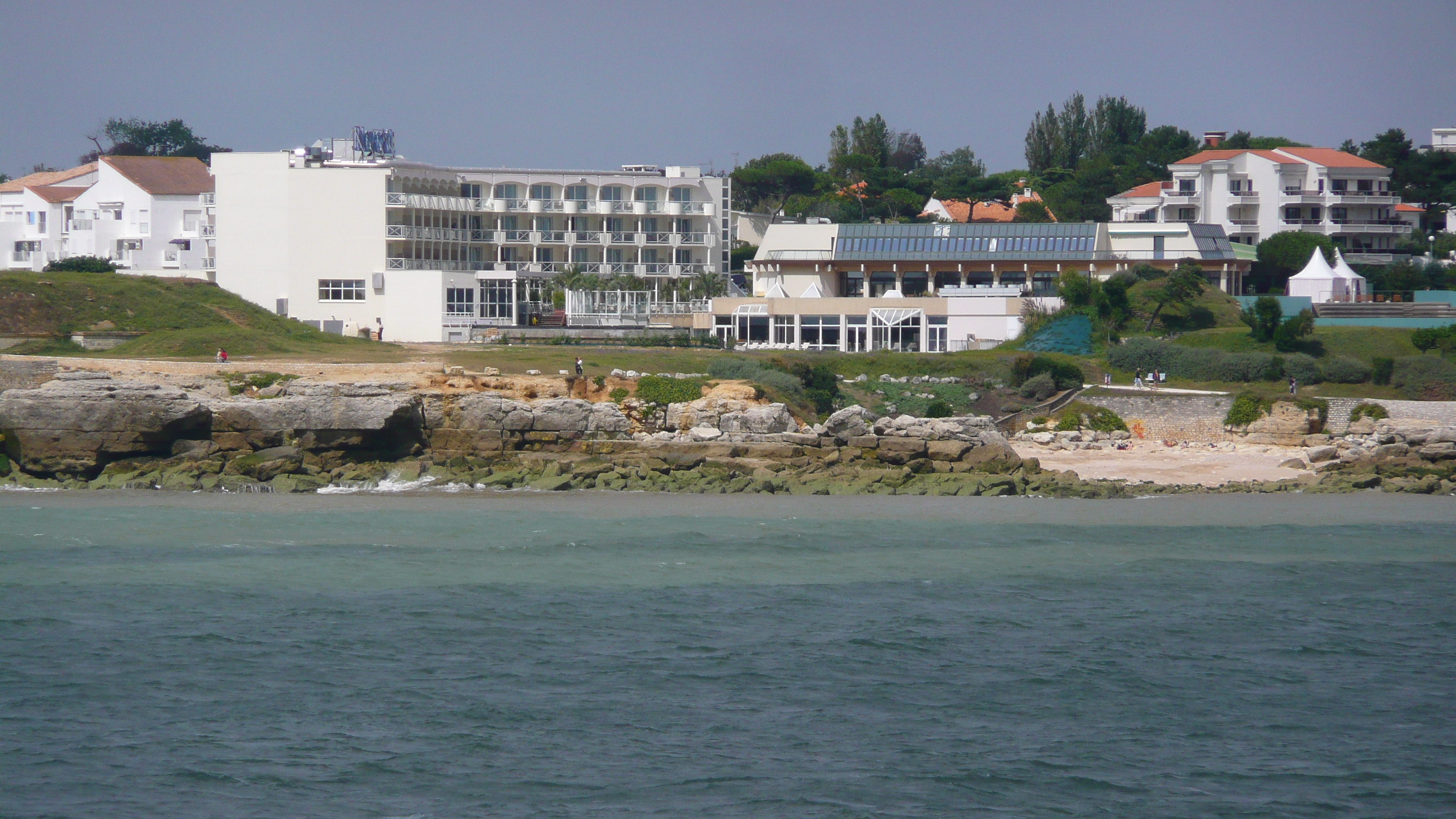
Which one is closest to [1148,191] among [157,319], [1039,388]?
[1039,388]

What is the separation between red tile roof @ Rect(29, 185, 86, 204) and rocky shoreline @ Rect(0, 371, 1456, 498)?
58.1 metres

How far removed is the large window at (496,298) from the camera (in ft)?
206

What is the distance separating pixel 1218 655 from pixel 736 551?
8.66m

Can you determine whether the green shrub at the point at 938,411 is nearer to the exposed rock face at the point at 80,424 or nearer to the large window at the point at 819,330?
the large window at the point at 819,330

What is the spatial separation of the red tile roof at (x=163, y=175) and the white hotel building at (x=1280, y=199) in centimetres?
5664

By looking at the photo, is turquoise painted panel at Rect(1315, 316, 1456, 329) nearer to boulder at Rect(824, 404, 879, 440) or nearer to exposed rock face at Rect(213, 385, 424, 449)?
boulder at Rect(824, 404, 879, 440)

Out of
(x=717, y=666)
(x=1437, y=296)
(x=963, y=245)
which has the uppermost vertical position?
(x=963, y=245)

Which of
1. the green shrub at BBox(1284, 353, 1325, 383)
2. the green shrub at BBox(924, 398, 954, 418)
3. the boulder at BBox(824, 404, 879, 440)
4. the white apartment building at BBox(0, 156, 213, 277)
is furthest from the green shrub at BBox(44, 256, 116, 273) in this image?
the green shrub at BBox(1284, 353, 1325, 383)

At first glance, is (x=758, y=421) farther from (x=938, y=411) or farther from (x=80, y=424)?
(x=80, y=424)

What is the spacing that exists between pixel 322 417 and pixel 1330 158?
71.0 m

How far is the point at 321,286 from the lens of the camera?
64.6 metres

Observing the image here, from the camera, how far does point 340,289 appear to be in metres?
64.4

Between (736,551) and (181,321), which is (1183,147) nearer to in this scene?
(181,321)

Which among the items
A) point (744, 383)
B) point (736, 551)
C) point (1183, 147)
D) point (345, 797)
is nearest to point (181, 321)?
point (744, 383)
